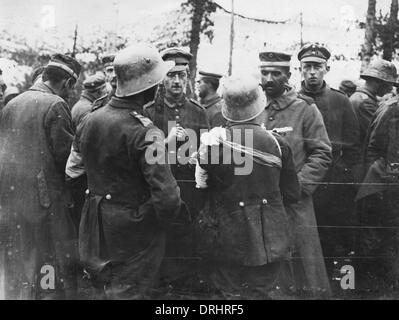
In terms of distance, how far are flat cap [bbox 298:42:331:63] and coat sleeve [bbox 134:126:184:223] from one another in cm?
233

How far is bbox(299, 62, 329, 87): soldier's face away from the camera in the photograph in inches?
213

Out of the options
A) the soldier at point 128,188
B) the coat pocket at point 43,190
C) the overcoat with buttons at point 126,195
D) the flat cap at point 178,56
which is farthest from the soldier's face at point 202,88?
the overcoat with buttons at point 126,195

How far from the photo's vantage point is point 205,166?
12.9 feet

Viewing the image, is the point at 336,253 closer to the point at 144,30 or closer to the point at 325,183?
the point at 325,183

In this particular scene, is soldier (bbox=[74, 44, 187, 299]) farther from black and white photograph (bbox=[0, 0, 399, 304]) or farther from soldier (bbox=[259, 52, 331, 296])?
soldier (bbox=[259, 52, 331, 296])

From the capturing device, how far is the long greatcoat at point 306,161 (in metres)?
4.68

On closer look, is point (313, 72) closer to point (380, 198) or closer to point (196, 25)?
point (196, 25)

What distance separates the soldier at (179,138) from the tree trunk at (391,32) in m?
1.70

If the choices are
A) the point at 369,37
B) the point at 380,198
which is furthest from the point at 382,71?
the point at 380,198

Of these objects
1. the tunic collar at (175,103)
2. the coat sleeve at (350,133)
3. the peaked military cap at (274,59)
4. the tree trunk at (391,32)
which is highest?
the tree trunk at (391,32)

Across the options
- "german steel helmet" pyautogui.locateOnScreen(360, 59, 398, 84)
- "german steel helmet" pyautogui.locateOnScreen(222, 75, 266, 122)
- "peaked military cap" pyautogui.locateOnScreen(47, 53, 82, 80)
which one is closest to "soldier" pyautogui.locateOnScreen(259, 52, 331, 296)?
"german steel helmet" pyautogui.locateOnScreen(222, 75, 266, 122)

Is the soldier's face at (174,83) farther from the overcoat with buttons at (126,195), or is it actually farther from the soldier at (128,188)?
the overcoat with buttons at (126,195)

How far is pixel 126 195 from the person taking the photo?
11.9ft

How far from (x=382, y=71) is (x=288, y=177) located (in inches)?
86.4
